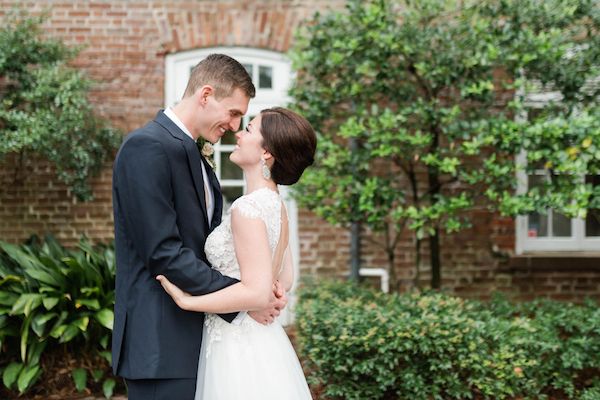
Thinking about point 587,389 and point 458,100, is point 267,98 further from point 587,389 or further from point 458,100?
point 587,389

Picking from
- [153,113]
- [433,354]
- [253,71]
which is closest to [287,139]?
[433,354]

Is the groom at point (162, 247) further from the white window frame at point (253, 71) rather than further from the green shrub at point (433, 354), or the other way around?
the white window frame at point (253, 71)

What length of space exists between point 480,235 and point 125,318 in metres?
5.97

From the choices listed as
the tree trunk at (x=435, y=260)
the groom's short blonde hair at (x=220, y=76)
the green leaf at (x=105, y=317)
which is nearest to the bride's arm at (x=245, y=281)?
the groom's short blonde hair at (x=220, y=76)

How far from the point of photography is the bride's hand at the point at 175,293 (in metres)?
2.51

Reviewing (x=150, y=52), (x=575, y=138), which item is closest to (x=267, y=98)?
(x=150, y=52)

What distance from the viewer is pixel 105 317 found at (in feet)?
18.6

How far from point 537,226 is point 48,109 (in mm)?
5537

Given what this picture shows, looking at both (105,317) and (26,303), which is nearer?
(26,303)

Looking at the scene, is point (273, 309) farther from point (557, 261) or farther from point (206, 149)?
point (557, 261)

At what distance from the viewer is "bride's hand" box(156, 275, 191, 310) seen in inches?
98.8

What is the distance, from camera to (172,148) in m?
2.56

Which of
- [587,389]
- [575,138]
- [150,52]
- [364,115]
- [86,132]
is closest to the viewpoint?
[587,389]

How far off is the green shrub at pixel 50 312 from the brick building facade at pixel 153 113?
5.99ft
